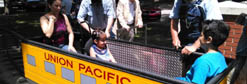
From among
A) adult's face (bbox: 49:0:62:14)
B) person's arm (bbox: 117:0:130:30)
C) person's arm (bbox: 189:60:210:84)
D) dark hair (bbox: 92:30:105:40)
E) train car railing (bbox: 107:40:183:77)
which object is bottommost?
train car railing (bbox: 107:40:183:77)

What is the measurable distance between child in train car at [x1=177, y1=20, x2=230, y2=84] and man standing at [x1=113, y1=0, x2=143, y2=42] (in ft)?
8.73

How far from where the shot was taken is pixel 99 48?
12.2ft

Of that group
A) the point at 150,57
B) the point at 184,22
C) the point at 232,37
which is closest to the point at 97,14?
the point at 150,57

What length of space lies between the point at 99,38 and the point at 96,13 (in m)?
0.87

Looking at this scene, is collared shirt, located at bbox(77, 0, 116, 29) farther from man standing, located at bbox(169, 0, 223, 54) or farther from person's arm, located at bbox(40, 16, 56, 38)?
man standing, located at bbox(169, 0, 223, 54)

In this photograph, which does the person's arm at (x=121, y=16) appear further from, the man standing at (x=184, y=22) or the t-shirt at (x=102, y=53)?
the man standing at (x=184, y=22)

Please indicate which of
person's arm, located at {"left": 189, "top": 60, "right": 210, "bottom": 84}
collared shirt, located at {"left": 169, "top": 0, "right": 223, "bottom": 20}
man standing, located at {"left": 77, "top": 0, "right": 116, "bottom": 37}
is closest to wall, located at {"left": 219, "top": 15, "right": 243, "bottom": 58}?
collared shirt, located at {"left": 169, "top": 0, "right": 223, "bottom": 20}

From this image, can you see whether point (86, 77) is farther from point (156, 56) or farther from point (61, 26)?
point (61, 26)

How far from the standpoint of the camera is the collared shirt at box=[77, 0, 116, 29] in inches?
168

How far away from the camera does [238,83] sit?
7.92 ft

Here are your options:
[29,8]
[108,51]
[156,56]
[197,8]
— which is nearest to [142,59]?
[156,56]

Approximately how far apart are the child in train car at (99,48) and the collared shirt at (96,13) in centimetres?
77

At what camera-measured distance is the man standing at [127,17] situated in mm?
4977

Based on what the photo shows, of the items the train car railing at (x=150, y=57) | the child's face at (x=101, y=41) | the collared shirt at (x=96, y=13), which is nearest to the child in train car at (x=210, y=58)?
the train car railing at (x=150, y=57)
